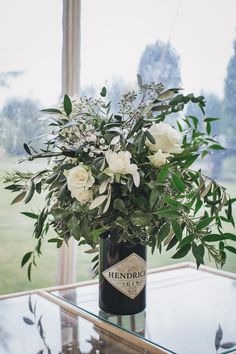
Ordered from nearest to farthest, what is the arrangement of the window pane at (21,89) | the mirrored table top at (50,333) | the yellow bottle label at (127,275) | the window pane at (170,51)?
the mirrored table top at (50,333) < the yellow bottle label at (127,275) < the window pane at (21,89) < the window pane at (170,51)

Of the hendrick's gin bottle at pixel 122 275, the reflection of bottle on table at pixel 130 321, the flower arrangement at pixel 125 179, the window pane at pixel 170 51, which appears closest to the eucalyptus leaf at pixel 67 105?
the flower arrangement at pixel 125 179

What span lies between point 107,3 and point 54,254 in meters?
1.10

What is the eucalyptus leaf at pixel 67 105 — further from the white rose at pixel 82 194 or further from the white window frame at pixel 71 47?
the white window frame at pixel 71 47

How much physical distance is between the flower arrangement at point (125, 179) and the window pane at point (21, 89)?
0.75 meters

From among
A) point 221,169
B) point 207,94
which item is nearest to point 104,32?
point 207,94

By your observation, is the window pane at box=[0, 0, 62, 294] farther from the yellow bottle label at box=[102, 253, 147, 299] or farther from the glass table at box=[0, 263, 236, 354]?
the yellow bottle label at box=[102, 253, 147, 299]

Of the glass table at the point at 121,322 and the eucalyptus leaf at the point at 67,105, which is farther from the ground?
the eucalyptus leaf at the point at 67,105

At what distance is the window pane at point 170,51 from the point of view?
2234 millimetres

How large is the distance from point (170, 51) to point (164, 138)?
1.26 m

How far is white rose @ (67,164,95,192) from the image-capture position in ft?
3.84

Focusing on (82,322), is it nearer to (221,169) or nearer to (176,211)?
(176,211)

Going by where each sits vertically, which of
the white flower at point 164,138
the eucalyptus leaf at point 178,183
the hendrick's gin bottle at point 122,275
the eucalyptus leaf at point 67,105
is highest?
the eucalyptus leaf at point 67,105

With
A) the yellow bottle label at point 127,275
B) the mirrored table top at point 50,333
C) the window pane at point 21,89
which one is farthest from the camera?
the window pane at point 21,89

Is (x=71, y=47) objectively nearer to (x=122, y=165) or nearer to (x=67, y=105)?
(x=67, y=105)
